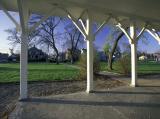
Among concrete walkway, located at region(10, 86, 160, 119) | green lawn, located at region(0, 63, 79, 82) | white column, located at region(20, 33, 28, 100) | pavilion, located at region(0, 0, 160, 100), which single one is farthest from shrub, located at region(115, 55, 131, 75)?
white column, located at region(20, 33, 28, 100)

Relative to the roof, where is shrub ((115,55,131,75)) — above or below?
below

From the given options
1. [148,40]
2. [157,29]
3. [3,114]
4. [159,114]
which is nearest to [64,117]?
[3,114]

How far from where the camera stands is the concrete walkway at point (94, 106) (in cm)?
667

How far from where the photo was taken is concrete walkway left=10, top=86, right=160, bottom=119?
667cm

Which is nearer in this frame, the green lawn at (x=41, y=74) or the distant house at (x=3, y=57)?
the green lawn at (x=41, y=74)

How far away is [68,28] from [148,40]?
15.4 m

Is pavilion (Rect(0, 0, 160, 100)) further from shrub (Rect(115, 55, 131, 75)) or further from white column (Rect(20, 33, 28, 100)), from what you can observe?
shrub (Rect(115, 55, 131, 75))

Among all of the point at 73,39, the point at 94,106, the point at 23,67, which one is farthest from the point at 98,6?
the point at 73,39

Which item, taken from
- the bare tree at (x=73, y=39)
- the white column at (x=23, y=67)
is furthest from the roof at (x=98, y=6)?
the bare tree at (x=73, y=39)

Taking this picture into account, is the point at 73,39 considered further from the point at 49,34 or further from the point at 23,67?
the point at 23,67

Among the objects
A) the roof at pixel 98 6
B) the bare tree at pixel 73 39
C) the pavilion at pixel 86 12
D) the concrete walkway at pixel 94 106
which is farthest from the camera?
the bare tree at pixel 73 39

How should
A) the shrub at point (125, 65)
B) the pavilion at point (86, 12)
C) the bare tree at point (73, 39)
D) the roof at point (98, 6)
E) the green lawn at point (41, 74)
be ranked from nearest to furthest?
the roof at point (98, 6), the pavilion at point (86, 12), the green lawn at point (41, 74), the shrub at point (125, 65), the bare tree at point (73, 39)

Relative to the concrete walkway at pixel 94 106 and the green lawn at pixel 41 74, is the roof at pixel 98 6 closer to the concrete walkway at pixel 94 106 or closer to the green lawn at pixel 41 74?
the concrete walkway at pixel 94 106

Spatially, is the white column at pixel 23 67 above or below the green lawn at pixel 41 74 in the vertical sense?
above
